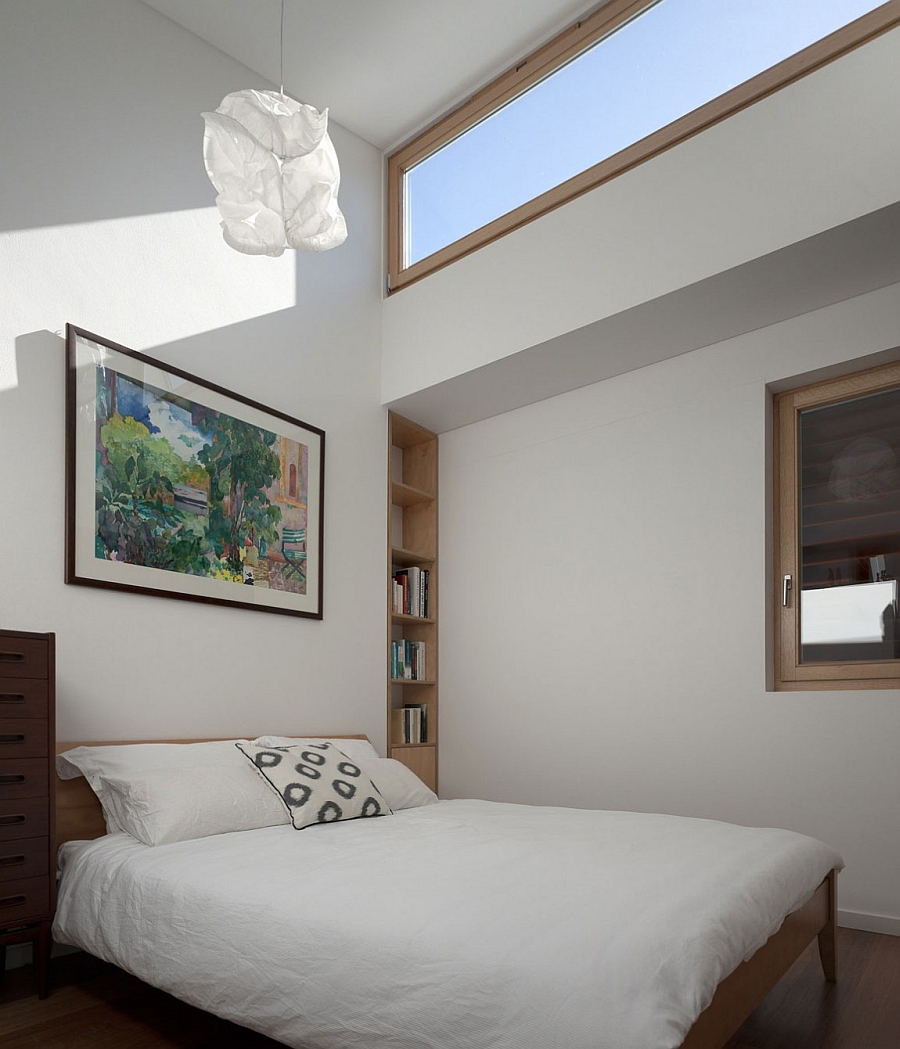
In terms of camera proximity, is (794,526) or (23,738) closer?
(23,738)

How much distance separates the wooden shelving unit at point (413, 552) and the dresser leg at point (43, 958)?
6.47 ft

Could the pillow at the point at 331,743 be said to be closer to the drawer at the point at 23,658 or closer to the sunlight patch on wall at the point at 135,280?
the drawer at the point at 23,658

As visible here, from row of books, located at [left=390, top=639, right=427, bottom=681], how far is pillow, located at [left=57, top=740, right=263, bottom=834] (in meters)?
1.42

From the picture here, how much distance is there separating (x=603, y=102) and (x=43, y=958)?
375 cm

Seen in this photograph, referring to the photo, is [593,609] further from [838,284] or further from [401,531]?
[838,284]

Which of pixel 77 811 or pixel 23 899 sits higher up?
pixel 77 811

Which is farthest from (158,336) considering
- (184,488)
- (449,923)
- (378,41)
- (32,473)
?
(449,923)

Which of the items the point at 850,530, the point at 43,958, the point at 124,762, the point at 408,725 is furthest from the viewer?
the point at 408,725

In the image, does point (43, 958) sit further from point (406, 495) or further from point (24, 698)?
point (406, 495)

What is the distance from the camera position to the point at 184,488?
3.36 metres

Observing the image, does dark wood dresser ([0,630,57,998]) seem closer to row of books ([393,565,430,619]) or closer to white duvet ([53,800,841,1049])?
white duvet ([53,800,841,1049])

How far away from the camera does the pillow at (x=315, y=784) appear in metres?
2.79

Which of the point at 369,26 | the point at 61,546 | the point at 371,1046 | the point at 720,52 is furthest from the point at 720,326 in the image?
the point at 371,1046

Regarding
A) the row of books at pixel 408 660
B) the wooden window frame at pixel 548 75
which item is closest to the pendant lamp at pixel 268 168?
the wooden window frame at pixel 548 75
